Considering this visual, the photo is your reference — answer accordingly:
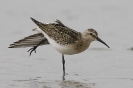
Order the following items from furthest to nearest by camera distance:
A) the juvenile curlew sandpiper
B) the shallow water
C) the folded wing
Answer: the folded wing
the juvenile curlew sandpiper
the shallow water

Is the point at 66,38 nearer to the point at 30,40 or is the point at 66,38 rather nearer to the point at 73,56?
→ the point at 30,40

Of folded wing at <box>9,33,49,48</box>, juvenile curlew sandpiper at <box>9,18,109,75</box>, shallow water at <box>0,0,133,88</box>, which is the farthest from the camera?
folded wing at <box>9,33,49,48</box>

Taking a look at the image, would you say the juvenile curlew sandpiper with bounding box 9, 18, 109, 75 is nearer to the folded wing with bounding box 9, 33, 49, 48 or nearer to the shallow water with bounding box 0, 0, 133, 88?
the folded wing with bounding box 9, 33, 49, 48

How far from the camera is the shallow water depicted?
358 inches

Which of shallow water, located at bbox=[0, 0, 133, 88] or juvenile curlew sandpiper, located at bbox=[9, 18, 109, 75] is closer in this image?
shallow water, located at bbox=[0, 0, 133, 88]

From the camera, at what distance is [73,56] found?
11383 mm

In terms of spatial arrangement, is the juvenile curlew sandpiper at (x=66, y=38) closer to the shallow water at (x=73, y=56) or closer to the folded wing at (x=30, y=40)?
the folded wing at (x=30, y=40)

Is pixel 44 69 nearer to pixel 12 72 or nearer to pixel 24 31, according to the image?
pixel 12 72

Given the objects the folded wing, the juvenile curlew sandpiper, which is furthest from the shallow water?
the juvenile curlew sandpiper

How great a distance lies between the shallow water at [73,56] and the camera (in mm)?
9086

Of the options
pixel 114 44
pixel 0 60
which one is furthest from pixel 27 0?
pixel 0 60

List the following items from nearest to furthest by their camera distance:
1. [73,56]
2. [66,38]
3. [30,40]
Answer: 1. [66,38]
2. [30,40]
3. [73,56]

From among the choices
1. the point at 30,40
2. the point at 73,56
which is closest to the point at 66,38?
the point at 30,40

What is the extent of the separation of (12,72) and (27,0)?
729cm
